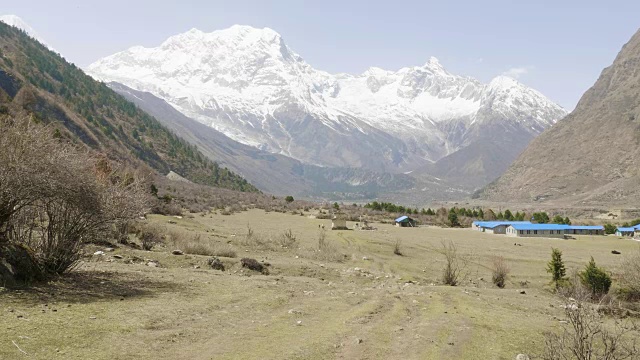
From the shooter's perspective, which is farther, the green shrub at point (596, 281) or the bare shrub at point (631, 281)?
the green shrub at point (596, 281)

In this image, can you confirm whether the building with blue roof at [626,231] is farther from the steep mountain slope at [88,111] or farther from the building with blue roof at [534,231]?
the steep mountain slope at [88,111]

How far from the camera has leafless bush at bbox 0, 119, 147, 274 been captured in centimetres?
1202

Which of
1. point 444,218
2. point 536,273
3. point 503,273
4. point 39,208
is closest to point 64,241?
point 39,208

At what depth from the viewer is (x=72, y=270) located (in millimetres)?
14922

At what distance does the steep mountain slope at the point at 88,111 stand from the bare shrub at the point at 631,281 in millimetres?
108895

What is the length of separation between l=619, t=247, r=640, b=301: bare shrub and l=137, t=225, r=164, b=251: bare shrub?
77.9 ft

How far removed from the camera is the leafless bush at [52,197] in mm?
12023

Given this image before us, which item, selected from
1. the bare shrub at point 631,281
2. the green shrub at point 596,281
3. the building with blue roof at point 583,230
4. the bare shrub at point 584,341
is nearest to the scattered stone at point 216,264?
the bare shrub at point 584,341

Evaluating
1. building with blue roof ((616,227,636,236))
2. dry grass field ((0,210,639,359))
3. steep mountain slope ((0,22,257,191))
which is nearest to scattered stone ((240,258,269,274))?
dry grass field ((0,210,639,359))

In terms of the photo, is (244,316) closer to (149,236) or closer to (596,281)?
(149,236)

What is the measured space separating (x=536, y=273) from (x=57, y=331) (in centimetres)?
3260

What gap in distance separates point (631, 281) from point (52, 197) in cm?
2672

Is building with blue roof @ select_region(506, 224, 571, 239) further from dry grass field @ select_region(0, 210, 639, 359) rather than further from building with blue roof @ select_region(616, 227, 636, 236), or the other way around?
dry grass field @ select_region(0, 210, 639, 359)

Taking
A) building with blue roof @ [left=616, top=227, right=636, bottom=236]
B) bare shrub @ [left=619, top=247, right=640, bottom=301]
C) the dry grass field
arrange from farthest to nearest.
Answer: building with blue roof @ [left=616, top=227, right=636, bottom=236], bare shrub @ [left=619, top=247, right=640, bottom=301], the dry grass field
